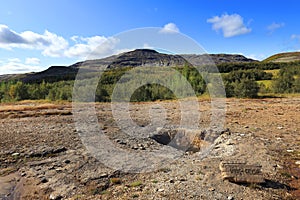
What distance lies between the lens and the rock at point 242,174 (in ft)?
18.9

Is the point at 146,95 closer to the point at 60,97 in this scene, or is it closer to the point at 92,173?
the point at 60,97

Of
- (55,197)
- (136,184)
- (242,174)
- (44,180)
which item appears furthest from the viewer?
(44,180)

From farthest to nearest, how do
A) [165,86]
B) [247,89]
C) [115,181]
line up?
[165,86]
[247,89]
[115,181]

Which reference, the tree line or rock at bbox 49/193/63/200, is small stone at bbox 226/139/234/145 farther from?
the tree line

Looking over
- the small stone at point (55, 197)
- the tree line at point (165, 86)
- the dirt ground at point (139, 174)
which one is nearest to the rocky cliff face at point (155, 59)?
the dirt ground at point (139, 174)

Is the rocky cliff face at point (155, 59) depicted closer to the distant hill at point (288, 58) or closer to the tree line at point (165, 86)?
the tree line at point (165, 86)

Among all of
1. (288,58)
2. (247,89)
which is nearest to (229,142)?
(247,89)

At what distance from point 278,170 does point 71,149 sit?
7.13 m

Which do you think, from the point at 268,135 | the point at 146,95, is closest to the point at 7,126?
the point at 268,135

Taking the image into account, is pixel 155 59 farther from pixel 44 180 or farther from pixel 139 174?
pixel 44 180

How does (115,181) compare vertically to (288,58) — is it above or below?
below

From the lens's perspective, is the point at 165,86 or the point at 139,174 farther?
the point at 165,86

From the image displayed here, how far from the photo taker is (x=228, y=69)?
6838cm

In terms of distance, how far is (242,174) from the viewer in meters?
5.86
